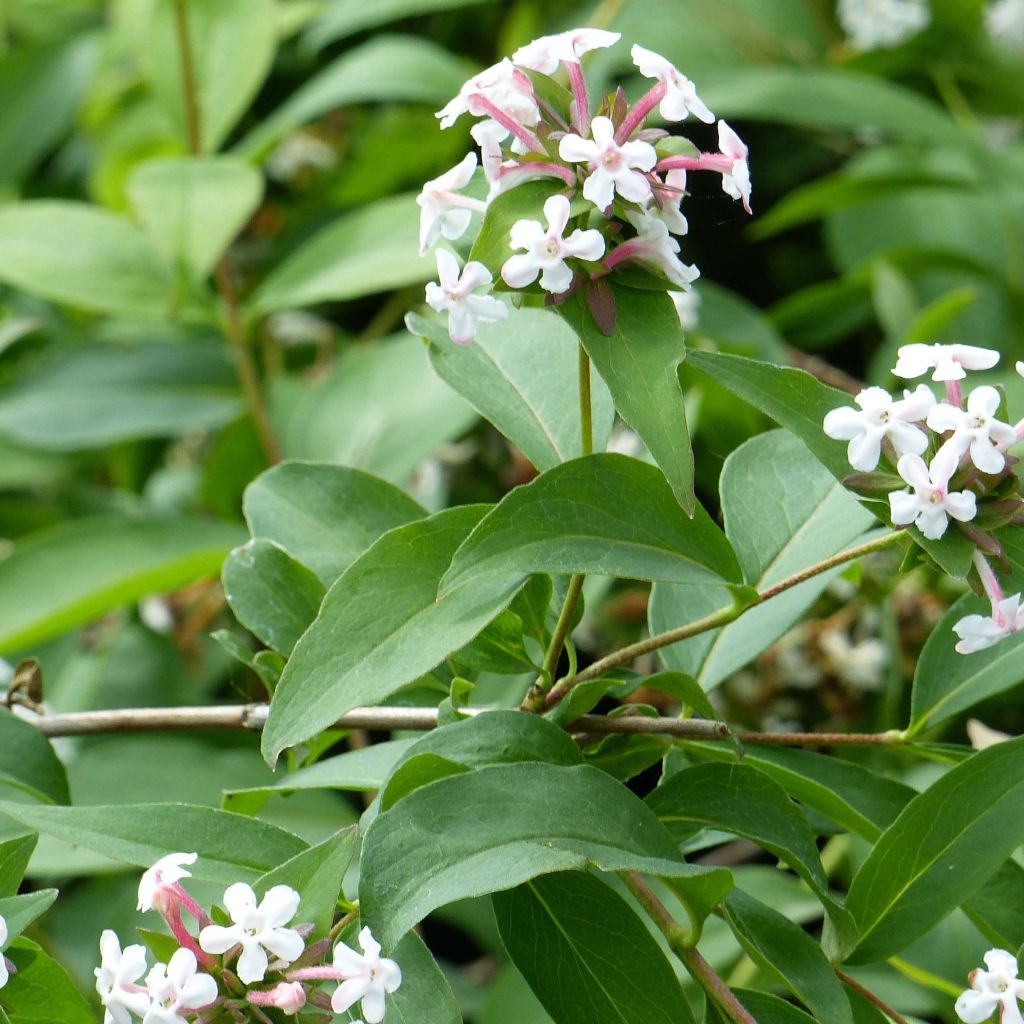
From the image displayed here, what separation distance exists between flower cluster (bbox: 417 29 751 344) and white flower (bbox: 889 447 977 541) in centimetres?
10

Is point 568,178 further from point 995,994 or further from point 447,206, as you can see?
point 995,994

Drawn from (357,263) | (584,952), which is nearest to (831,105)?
(357,263)

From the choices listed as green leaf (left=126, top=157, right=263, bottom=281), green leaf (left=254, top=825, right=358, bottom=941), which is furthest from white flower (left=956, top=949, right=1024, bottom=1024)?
green leaf (left=126, top=157, right=263, bottom=281)

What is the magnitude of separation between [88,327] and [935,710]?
1.20m

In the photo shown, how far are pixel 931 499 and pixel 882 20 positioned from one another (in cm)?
126

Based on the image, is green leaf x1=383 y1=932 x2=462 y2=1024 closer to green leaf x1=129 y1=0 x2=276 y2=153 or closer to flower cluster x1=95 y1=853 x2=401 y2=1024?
flower cluster x1=95 y1=853 x2=401 y2=1024

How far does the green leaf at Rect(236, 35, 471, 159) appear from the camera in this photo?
4.47 feet

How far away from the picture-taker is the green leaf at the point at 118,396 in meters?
1.33

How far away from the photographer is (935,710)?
62 centimetres

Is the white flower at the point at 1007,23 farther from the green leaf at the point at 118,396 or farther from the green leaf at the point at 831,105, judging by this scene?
the green leaf at the point at 118,396

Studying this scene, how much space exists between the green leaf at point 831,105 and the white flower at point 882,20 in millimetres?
153

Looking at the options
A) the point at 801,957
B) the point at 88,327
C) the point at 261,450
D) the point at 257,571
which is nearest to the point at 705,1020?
the point at 801,957

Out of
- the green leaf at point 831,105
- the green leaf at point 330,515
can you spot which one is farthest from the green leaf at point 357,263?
the green leaf at point 330,515

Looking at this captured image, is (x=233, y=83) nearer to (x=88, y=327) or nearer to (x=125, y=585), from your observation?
(x=88, y=327)
